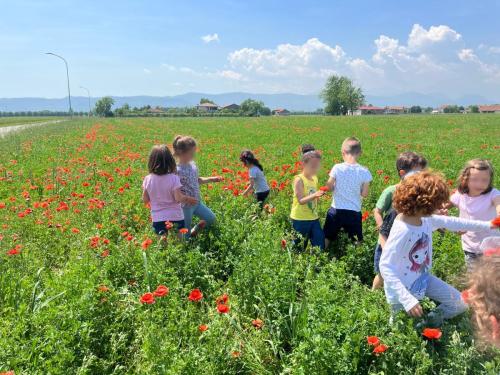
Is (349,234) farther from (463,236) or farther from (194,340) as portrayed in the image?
(194,340)

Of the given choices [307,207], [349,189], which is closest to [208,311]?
[307,207]

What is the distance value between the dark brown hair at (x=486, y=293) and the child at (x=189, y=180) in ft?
11.9

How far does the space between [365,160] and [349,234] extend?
27.6ft

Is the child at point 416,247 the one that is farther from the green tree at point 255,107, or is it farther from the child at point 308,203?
the green tree at point 255,107

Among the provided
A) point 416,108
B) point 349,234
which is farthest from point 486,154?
point 416,108

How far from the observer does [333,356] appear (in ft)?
8.89

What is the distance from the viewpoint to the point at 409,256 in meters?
3.21

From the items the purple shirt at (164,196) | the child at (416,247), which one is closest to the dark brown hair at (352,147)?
the child at (416,247)

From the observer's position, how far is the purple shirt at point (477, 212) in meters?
Result: 4.08

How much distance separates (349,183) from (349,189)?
72 millimetres

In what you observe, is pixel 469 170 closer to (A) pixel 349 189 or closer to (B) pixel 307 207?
(A) pixel 349 189

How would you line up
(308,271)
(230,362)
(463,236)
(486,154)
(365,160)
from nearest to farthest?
(230,362) < (308,271) < (463,236) < (365,160) < (486,154)

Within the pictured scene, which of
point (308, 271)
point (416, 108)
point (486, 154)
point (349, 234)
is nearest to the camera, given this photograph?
point (308, 271)

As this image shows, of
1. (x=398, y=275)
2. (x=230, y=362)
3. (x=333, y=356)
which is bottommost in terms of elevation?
(x=230, y=362)
